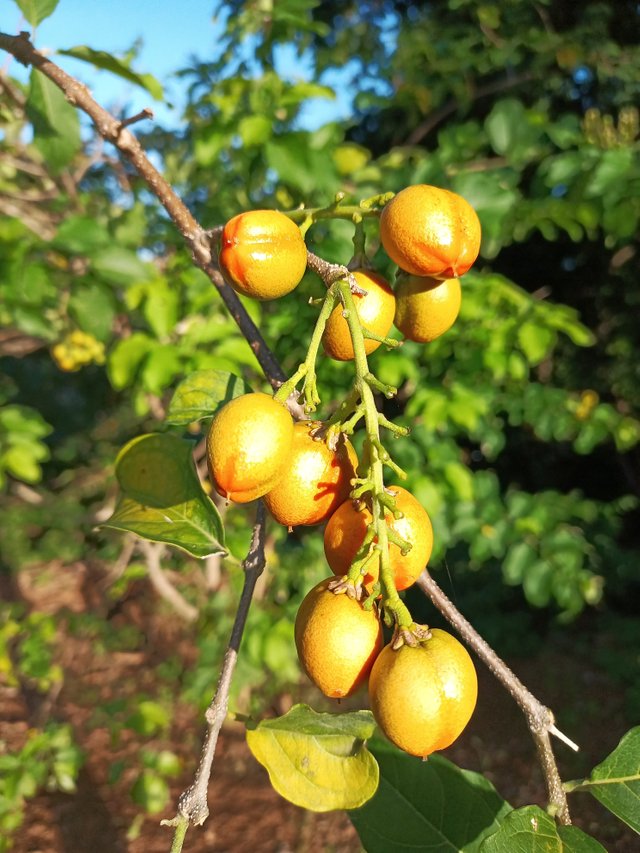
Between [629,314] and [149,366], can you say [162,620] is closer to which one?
[149,366]

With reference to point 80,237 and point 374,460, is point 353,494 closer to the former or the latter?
point 374,460

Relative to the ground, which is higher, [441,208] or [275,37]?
[275,37]

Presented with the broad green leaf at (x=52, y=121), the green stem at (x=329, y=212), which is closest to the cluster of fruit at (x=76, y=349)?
the broad green leaf at (x=52, y=121)

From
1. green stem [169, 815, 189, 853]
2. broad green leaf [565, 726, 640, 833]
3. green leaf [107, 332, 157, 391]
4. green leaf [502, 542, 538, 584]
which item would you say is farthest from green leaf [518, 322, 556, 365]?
green stem [169, 815, 189, 853]

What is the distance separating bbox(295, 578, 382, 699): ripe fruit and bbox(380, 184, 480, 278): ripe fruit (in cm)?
47

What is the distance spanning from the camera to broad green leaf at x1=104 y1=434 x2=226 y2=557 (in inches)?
38.8

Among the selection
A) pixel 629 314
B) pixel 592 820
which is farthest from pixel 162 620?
pixel 629 314

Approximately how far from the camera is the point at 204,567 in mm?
4379

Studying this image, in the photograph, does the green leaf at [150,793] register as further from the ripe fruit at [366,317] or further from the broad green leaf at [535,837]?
the ripe fruit at [366,317]

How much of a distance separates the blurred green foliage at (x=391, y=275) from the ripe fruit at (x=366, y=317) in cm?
41

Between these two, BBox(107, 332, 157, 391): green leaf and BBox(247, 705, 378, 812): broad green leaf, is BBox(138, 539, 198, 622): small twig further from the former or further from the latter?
BBox(247, 705, 378, 812): broad green leaf

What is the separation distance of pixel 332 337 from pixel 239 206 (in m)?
2.15

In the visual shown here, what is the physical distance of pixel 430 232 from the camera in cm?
86

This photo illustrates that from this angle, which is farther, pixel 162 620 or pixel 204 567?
pixel 162 620
